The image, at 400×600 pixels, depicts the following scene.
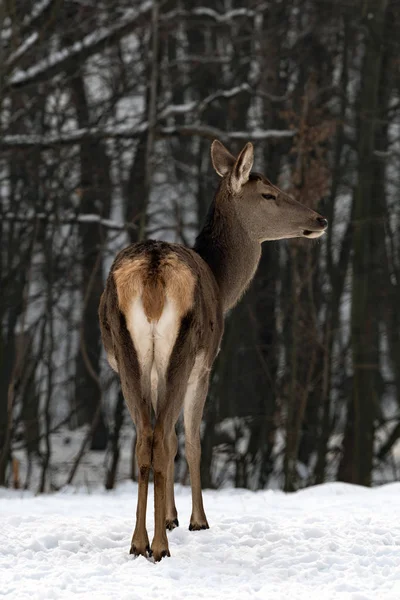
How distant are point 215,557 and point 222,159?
3390 millimetres

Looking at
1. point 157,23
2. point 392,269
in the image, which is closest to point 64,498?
point 157,23

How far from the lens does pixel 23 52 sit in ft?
46.5

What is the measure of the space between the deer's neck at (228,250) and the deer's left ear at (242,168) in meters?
0.20

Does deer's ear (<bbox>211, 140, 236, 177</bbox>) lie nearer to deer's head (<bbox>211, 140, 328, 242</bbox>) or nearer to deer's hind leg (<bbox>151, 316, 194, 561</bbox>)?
deer's head (<bbox>211, 140, 328, 242</bbox>)

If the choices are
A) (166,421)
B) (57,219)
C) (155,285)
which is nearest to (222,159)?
(155,285)

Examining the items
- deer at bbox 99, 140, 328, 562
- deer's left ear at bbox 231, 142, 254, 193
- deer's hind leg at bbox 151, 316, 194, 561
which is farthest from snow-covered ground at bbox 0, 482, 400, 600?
deer's left ear at bbox 231, 142, 254, 193

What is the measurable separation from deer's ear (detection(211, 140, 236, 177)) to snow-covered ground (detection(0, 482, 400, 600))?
106 inches

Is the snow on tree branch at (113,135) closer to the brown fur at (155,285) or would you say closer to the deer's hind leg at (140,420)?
the brown fur at (155,285)

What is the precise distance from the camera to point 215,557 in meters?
6.11

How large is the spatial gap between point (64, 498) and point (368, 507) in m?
3.22

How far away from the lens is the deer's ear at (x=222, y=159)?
821cm

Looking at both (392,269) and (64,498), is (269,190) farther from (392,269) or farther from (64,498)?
(392,269)

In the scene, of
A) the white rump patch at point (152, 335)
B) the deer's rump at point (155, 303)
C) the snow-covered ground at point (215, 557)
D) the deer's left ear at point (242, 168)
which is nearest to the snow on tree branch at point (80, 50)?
the deer's left ear at point (242, 168)

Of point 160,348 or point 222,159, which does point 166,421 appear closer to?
point 160,348
